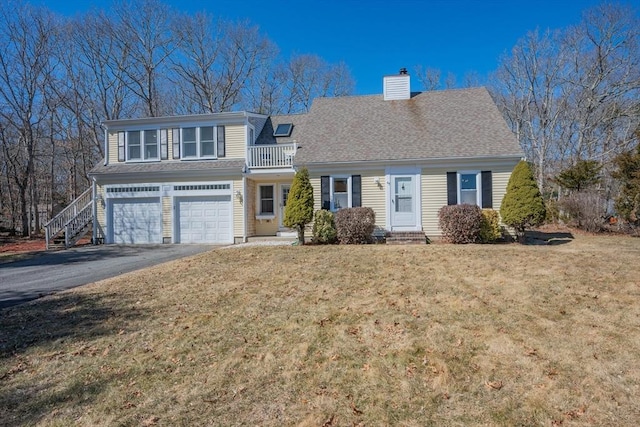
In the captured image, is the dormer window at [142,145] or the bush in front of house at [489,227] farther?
the dormer window at [142,145]

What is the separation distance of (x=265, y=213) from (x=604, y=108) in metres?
22.5

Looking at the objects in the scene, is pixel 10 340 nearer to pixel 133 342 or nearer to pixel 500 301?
pixel 133 342

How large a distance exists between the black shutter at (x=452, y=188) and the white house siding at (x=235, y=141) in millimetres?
8512

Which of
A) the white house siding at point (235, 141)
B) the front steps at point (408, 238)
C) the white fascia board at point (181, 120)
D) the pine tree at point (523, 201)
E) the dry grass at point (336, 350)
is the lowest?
the dry grass at point (336, 350)

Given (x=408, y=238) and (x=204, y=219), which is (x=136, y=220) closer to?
(x=204, y=219)

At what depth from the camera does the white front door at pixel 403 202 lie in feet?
45.5

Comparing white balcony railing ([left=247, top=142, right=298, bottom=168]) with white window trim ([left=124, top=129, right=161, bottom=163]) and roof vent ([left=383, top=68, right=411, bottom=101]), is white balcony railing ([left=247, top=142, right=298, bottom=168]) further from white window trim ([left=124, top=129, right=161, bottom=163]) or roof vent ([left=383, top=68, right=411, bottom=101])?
roof vent ([left=383, top=68, right=411, bottom=101])

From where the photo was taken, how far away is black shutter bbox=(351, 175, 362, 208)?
46.2 feet

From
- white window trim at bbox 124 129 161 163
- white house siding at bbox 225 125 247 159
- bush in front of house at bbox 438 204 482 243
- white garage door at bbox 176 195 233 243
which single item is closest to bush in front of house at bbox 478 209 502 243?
bush in front of house at bbox 438 204 482 243

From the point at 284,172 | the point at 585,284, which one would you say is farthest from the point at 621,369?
the point at 284,172

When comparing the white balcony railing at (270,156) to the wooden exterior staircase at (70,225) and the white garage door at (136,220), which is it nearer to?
the white garage door at (136,220)

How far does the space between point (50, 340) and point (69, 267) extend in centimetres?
658

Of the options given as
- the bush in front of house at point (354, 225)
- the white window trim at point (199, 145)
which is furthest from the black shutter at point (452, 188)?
the white window trim at point (199, 145)

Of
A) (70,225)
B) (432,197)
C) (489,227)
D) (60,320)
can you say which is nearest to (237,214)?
(70,225)
